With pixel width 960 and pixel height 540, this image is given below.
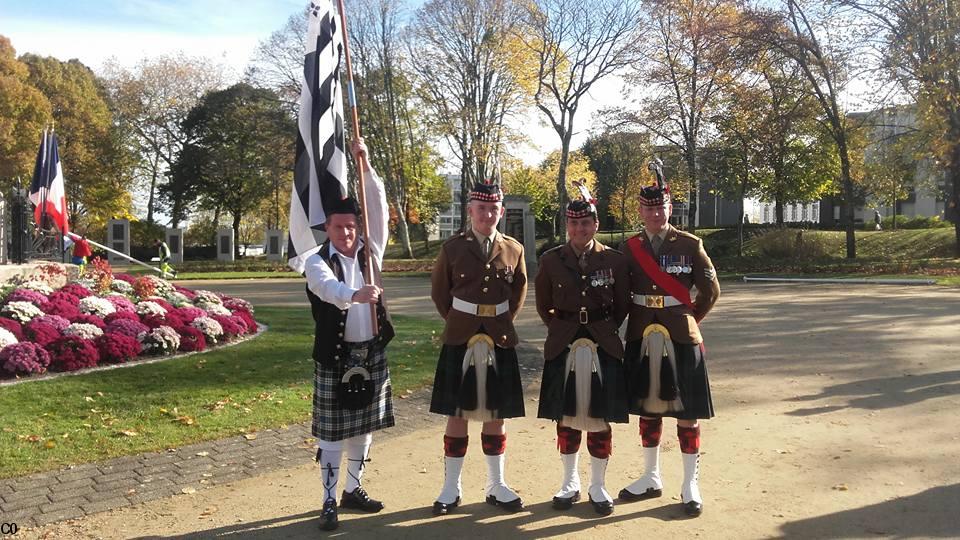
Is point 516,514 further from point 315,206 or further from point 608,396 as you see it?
point 315,206

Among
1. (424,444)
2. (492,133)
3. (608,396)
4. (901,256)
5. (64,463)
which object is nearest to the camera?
(608,396)

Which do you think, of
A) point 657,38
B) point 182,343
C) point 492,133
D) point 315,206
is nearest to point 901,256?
point 657,38

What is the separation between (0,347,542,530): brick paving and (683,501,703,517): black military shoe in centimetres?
297

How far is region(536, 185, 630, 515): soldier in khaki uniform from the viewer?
4.54 metres

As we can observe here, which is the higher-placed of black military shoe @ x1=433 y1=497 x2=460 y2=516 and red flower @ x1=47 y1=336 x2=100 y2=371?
red flower @ x1=47 y1=336 x2=100 y2=371

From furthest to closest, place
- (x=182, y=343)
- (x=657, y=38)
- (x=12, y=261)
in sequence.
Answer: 1. (x=657, y=38)
2. (x=12, y=261)
3. (x=182, y=343)

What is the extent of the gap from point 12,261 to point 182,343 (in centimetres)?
1051

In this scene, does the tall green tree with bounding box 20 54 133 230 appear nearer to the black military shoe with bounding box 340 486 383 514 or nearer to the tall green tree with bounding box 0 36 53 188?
the tall green tree with bounding box 0 36 53 188

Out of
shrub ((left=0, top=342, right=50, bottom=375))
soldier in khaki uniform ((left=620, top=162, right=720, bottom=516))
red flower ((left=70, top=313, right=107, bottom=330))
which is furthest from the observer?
red flower ((left=70, top=313, right=107, bottom=330))

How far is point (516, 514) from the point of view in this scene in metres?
4.55

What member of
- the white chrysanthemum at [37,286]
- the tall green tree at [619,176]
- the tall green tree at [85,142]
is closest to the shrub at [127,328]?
the white chrysanthemum at [37,286]

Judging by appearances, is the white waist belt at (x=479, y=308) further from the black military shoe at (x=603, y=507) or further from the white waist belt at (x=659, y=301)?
the black military shoe at (x=603, y=507)

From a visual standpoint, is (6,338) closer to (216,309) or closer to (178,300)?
(216,309)

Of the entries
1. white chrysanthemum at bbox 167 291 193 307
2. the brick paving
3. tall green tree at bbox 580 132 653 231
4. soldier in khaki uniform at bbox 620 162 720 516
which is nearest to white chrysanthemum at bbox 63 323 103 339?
white chrysanthemum at bbox 167 291 193 307
